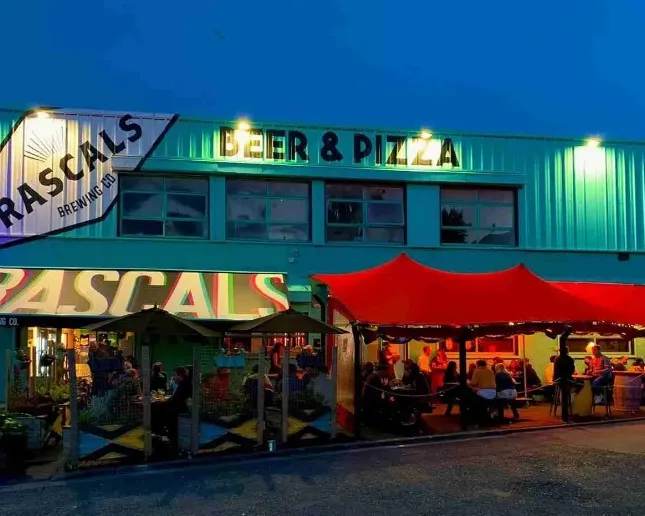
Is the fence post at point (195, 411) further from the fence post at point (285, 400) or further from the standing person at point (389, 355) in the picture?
the standing person at point (389, 355)

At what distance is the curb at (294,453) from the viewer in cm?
930

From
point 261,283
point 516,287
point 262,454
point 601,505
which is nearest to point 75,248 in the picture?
point 261,283

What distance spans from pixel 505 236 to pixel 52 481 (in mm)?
12858

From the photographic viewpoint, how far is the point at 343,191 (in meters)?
17.6

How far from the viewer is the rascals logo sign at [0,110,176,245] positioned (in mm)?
16016

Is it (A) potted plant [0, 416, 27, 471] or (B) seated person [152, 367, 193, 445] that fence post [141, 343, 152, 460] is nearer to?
(B) seated person [152, 367, 193, 445]

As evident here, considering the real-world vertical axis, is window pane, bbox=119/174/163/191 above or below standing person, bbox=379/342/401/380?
above

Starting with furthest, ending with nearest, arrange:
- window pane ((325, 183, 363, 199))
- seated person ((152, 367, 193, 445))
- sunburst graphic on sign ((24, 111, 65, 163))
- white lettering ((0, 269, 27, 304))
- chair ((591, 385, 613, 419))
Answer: window pane ((325, 183, 363, 199)) → sunburst graphic on sign ((24, 111, 65, 163)) → white lettering ((0, 269, 27, 304)) → chair ((591, 385, 613, 419)) → seated person ((152, 367, 193, 445))

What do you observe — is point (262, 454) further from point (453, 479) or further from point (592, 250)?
point (592, 250)

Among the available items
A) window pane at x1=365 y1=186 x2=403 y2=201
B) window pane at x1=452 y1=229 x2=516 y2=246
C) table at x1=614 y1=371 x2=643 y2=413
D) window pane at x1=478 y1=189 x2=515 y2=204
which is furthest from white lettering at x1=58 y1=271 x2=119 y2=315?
table at x1=614 y1=371 x2=643 y2=413

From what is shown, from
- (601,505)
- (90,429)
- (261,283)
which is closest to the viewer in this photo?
(601,505)

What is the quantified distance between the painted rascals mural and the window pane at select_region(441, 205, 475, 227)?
4.63 meters

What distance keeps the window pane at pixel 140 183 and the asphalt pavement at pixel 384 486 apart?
8712 mm

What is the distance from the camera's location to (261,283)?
16.1 metres
